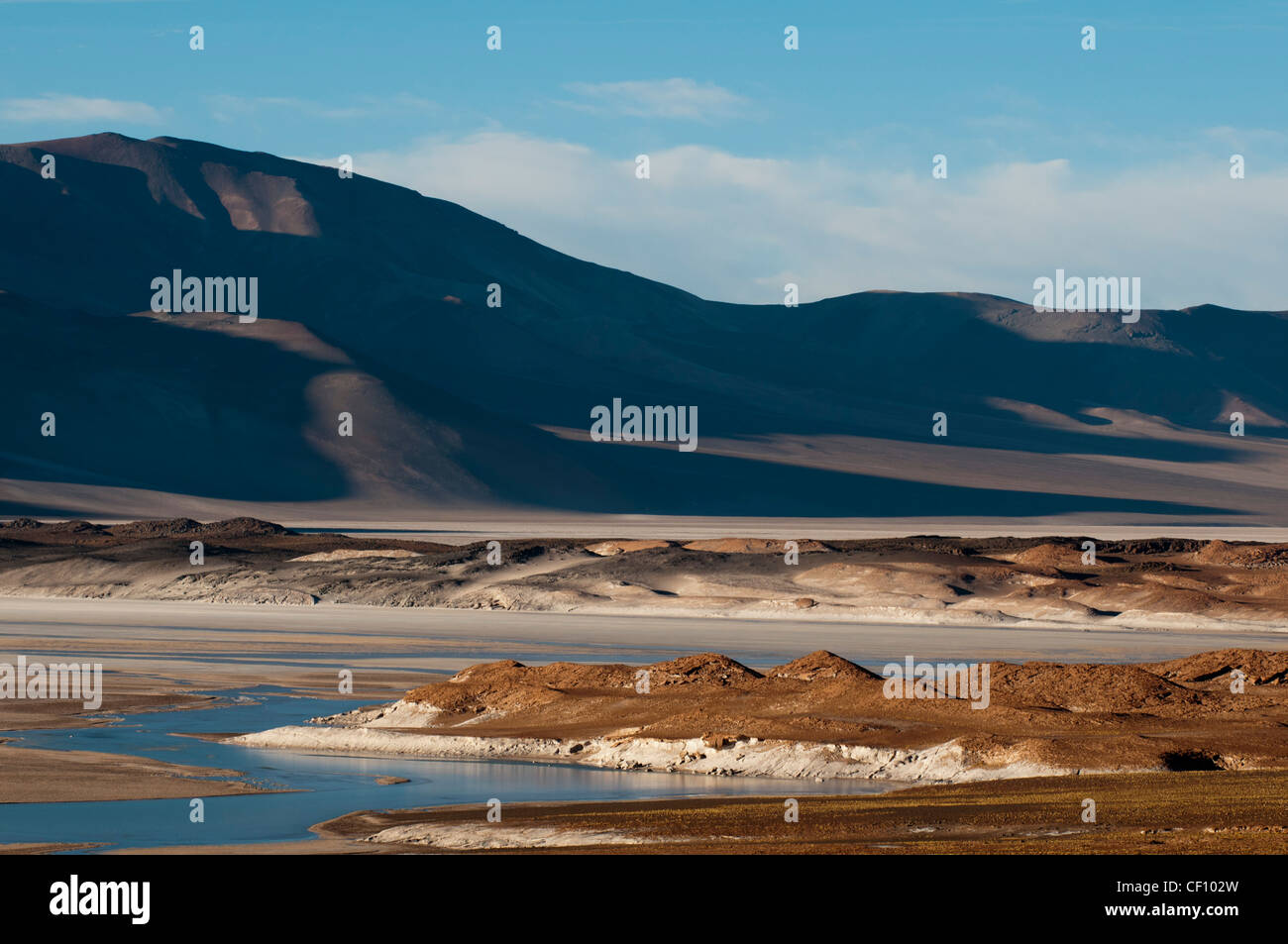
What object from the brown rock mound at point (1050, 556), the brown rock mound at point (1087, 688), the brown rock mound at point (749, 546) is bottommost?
the brown rock mound at point (1087, 688)

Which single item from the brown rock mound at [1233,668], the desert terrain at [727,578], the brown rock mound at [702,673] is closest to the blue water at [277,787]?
the brown rock mound at [702,673]

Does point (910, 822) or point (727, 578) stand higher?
point (910, 822)

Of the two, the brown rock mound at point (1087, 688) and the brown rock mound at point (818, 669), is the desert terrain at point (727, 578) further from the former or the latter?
the brown rock mound at point (1087, 688)

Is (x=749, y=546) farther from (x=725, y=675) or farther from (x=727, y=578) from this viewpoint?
(x=725, y=675)

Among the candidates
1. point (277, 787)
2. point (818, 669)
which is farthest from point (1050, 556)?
point (277, 787)

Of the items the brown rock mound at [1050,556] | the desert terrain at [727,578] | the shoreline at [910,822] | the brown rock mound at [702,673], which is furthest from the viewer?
the brown rock mound at [1050,556]

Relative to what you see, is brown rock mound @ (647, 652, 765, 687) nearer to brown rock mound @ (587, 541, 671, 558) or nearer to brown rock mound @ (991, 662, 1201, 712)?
brown rock mound @ (991, 662, 1201, 712)

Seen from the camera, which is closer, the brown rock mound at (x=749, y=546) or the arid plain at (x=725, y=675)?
the arid plain at (x=725, y=675)

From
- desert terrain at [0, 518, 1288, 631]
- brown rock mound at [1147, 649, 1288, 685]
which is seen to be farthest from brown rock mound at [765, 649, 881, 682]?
desert terrain at [0, 518, 1288, 631]
